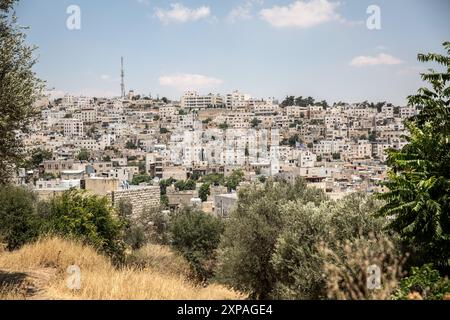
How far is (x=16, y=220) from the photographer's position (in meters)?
10.8

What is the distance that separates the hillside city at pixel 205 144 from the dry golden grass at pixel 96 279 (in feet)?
113

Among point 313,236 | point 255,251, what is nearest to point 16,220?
point 255,251

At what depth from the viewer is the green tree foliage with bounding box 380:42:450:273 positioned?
468 centimetres

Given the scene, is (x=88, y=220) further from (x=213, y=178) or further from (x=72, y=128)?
(x=72, y=128)

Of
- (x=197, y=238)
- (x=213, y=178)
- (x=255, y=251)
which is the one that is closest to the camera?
(x=255, y=251)

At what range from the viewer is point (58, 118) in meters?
98.5

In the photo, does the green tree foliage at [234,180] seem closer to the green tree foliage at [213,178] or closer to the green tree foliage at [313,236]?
the green tree foliage at [213,178]

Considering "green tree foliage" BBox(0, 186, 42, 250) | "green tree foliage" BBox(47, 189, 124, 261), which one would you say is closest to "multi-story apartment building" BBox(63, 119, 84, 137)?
"green tree foliage" BBox(0, 186, 42, 250)

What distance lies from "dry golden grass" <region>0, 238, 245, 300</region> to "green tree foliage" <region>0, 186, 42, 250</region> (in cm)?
343

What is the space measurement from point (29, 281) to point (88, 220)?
4.56 m

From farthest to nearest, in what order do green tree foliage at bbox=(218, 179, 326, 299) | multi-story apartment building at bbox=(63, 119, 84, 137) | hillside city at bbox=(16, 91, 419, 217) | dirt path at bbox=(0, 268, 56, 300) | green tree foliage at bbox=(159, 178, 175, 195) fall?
multi-story apartment building at bbox=(63, 119, 84, 137) → green tree foliage at bbox=(159, 178, 175, 195) → hillside city at bbox=(16, 91, 419, 217) → green tree foliage at bbox=(218, 179, 326, 299) → dirt path at bbox=(0, 268, 56, 300)

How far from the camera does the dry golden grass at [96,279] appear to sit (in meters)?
4.41

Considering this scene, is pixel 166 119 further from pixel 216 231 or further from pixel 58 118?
pixel 216 231

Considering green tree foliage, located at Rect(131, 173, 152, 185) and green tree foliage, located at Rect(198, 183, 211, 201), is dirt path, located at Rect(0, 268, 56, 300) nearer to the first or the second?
green tree foliage, located at Rect(198, 183, 211, 201)
